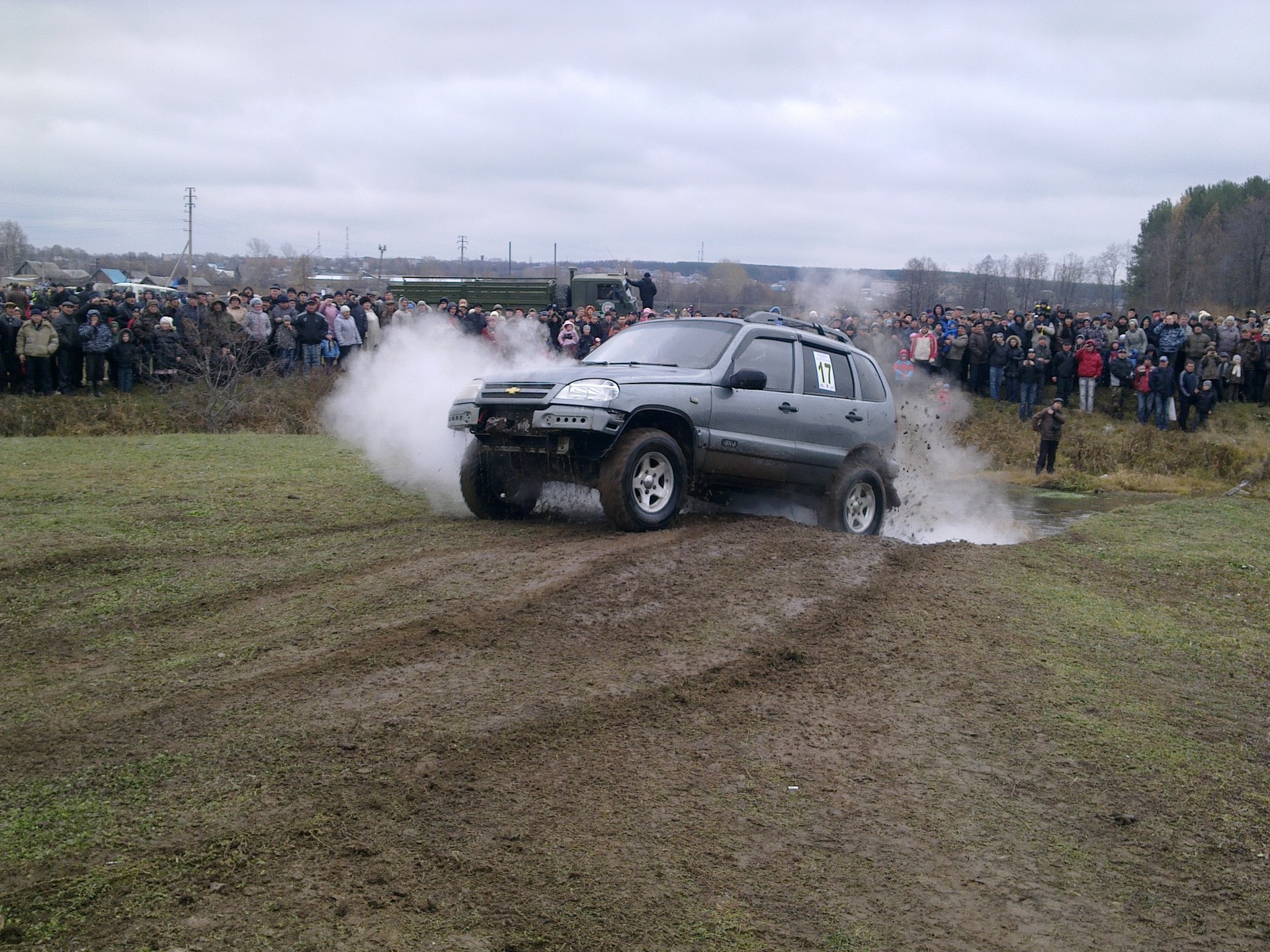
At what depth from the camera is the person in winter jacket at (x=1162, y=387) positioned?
24.2 m

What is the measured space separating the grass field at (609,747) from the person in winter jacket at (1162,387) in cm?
1628

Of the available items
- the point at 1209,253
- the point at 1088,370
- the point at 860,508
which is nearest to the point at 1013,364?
the point at 1088,370

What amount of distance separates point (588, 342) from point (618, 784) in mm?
18058

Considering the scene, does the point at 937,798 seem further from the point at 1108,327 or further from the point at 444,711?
the point at 1108,327

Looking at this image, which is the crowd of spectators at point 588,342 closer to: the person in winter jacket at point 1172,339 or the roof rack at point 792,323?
the person in winter jacket at point 1172,339

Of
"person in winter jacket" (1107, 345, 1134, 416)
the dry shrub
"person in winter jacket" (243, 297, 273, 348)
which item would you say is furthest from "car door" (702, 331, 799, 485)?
"person in winter jacket" (1107, 345, 1134, 416)

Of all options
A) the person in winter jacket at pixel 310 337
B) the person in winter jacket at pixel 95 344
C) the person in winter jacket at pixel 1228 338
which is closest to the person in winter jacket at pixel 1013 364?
the person in winter jacket at pixel 1228 338

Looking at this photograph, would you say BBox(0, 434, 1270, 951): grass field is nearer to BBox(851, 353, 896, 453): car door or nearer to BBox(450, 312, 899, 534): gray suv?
BBox(450, 312, 899, 534): gray suv

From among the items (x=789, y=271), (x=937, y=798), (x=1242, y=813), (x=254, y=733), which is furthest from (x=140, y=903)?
(x=789, y=271)

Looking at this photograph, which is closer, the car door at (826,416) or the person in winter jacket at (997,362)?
the car door at (826,416)

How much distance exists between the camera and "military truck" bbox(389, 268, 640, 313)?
31438mm

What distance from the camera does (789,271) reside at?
40875mm

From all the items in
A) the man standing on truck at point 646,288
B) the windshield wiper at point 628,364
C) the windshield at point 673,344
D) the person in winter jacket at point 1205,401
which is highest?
the man standing on truck at point 646,288

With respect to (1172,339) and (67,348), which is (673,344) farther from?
(1172,339)
